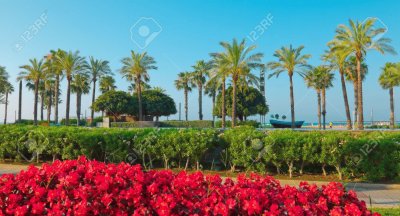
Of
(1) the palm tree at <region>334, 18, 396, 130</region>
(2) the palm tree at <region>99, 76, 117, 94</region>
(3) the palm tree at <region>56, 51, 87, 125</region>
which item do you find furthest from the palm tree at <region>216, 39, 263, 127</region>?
(2) the palm tree at <region>99, 76, 117, 94</region>

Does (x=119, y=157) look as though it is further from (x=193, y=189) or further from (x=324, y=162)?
(x=193, y=189)

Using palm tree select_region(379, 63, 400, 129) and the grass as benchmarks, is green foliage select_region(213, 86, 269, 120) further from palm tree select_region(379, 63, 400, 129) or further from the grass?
the grass

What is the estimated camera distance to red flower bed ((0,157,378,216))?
10.8ft

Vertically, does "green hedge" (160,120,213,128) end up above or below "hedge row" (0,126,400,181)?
above

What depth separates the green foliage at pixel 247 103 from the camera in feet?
200

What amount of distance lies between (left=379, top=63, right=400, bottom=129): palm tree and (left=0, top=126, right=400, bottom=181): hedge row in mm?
42524

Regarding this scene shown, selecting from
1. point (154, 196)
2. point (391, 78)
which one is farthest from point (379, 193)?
point (391, 78)

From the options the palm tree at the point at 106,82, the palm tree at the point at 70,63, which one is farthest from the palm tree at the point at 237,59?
the palm tree at the point at 106,82

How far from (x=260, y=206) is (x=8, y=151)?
1443 cm

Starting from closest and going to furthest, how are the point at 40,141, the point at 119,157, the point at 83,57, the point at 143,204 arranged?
the point at 143,204
the point at 119,157
the point at 40,141
the point at 83,57

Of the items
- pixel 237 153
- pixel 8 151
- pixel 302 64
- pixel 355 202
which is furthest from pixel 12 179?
pixel 302 64

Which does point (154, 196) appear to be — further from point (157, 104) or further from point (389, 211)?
point (157, 104)

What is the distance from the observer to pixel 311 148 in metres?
11.2

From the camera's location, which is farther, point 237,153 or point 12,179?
point 237,153
